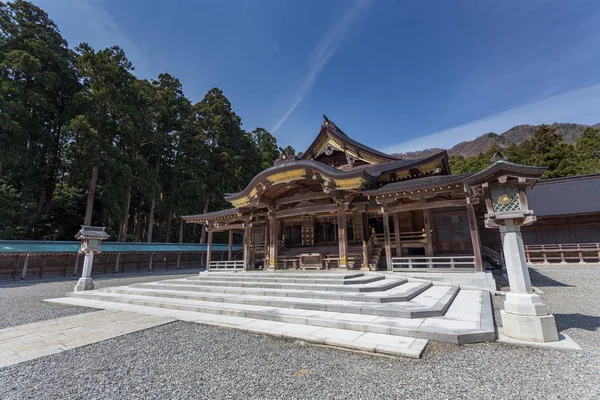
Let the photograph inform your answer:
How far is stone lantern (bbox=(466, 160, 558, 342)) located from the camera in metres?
4.11

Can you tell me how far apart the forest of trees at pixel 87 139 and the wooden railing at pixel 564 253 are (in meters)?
26.0

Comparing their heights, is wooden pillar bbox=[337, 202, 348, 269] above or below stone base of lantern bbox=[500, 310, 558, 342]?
above

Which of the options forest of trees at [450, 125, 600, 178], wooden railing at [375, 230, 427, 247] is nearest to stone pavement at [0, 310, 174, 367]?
wooden railing at [375, 230, 427, 247]

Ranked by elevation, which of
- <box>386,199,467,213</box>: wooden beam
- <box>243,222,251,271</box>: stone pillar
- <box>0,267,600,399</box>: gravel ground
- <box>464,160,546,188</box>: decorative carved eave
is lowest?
<box>0,267,600,399</box>: gravel ground

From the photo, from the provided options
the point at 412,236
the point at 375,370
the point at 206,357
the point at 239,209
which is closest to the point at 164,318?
the point at 206,357

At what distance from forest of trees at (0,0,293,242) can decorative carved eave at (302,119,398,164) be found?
549 inches

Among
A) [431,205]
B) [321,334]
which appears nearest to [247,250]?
[431,205]

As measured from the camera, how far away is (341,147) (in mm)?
16484

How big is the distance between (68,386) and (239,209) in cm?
1095

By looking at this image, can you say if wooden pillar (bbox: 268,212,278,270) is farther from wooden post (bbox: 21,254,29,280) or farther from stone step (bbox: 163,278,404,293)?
wooden post (bbox: 21,254,29,280)

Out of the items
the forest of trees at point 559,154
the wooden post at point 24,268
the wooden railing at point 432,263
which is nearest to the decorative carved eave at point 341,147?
the wooden railing at point 432,263

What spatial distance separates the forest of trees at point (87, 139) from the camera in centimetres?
1934

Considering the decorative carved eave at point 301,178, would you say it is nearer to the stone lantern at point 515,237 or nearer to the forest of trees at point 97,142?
the stone lantern at point 515,237

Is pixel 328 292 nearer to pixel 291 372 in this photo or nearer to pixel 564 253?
pixel 291 372
